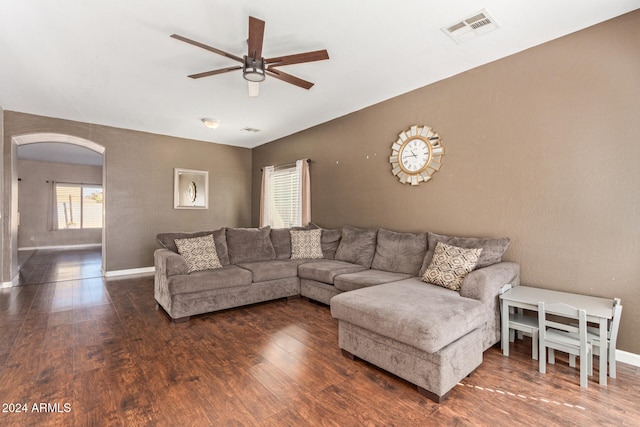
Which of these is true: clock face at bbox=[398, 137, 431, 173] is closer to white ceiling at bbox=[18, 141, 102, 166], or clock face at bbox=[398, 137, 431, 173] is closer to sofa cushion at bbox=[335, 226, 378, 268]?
sofa cushion at bbox=[335, 226, 378, 268]

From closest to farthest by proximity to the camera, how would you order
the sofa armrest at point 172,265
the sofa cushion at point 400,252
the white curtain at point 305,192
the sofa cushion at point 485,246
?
the sofa cushion at point 485,246
the sofa armrest at point 172,265
the sofa cushion at point 400,252
the white curtain at point 305,192

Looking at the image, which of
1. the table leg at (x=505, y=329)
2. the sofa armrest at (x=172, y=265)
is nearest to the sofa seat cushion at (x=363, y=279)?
the table leg at (x=505, y=329)

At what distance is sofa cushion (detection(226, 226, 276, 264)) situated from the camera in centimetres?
423

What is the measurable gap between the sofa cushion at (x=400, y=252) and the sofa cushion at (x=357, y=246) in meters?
0.12

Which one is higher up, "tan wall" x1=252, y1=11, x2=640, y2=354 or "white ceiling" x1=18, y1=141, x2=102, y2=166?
"white ceiling" x1=18, y1=141, x2=102, y2=166

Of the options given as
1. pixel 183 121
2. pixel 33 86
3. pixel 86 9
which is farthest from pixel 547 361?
pixel 33 86

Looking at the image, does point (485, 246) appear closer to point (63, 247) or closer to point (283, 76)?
point (283, 76)

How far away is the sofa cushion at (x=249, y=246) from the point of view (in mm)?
4230

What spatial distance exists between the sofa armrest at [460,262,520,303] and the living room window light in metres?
3.31

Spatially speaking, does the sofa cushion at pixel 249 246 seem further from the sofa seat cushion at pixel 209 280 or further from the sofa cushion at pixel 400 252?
the sofa cushion at pixel 400 252

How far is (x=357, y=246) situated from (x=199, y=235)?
2152 mm

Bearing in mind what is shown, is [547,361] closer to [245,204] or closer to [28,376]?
[28,376]

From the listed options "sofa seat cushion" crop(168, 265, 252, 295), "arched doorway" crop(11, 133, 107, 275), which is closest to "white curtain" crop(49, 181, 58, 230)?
"arched doorway" crop(11, 133, 107, 275)

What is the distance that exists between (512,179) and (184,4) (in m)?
3.26
